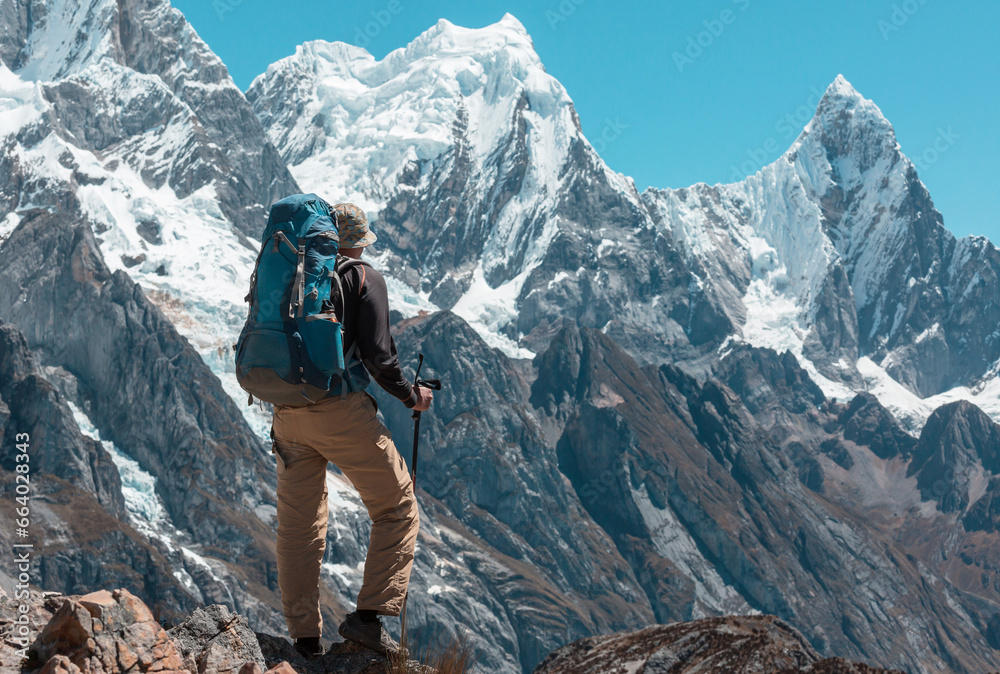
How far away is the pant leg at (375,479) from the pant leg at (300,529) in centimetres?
35

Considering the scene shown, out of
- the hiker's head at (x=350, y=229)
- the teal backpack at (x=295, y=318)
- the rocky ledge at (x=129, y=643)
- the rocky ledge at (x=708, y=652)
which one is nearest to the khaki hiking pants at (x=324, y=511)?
the rocky ledge at (x=129, y=643)

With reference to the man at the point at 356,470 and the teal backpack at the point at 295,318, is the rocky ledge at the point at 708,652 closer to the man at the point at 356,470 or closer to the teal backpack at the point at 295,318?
the man at the point at 356,470

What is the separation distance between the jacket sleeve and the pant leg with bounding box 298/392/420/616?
0.41 m

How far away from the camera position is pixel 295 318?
10.4m

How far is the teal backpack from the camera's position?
1034 cm

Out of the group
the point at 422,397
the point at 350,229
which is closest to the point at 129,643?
the point at 422,397

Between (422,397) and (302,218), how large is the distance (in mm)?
2497

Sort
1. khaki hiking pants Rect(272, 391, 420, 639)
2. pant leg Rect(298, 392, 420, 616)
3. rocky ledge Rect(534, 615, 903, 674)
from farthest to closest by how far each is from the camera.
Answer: rocky ledge Rect(534, 615, 903, 674) → khaki hiking pants Rect(272, 391, 420, 639) → pant leg Rect(298, 392, 420, 616)

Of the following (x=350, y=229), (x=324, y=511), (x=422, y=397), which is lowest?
(x=324, y=511)

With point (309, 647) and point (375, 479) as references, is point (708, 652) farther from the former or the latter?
point (375, 479)

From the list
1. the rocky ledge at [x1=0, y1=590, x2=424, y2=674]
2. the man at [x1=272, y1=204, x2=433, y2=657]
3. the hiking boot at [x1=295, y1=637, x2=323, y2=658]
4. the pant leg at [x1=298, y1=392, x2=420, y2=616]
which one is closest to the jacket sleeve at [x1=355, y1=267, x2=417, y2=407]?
the man at [x1=272, y1=204, x2=433, y2=657]

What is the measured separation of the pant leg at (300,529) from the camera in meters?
11.5

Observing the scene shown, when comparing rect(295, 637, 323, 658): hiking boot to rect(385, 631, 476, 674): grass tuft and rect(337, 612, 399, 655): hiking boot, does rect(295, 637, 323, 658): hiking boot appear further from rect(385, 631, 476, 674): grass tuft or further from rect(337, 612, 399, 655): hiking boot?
rect(385, 631, 476, 674): grass tuft

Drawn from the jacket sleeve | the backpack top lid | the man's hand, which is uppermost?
the backpack top lid
